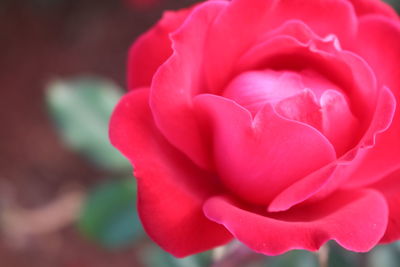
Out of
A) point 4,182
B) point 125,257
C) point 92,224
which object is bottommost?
point 125,257

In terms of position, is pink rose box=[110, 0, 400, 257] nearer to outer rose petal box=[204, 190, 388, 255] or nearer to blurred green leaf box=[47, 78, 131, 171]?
outer rose petal box=[204, 190, 388, 255]

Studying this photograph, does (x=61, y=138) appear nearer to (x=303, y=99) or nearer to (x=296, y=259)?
(x=296, y=259)

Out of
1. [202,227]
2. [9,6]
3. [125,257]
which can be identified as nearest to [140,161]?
[202,227]

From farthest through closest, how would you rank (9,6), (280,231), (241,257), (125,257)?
(9,6), (125,257), (241,257), (280,231)

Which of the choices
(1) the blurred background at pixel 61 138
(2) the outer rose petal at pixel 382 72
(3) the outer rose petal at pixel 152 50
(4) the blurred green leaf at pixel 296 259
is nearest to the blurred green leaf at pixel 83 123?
(1) the blurred background at pixel 61 138

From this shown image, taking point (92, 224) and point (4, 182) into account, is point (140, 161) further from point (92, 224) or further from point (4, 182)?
point (4, 182)

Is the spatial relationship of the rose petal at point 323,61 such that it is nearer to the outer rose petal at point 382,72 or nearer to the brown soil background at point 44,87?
the outer rose petal at point 382,72
